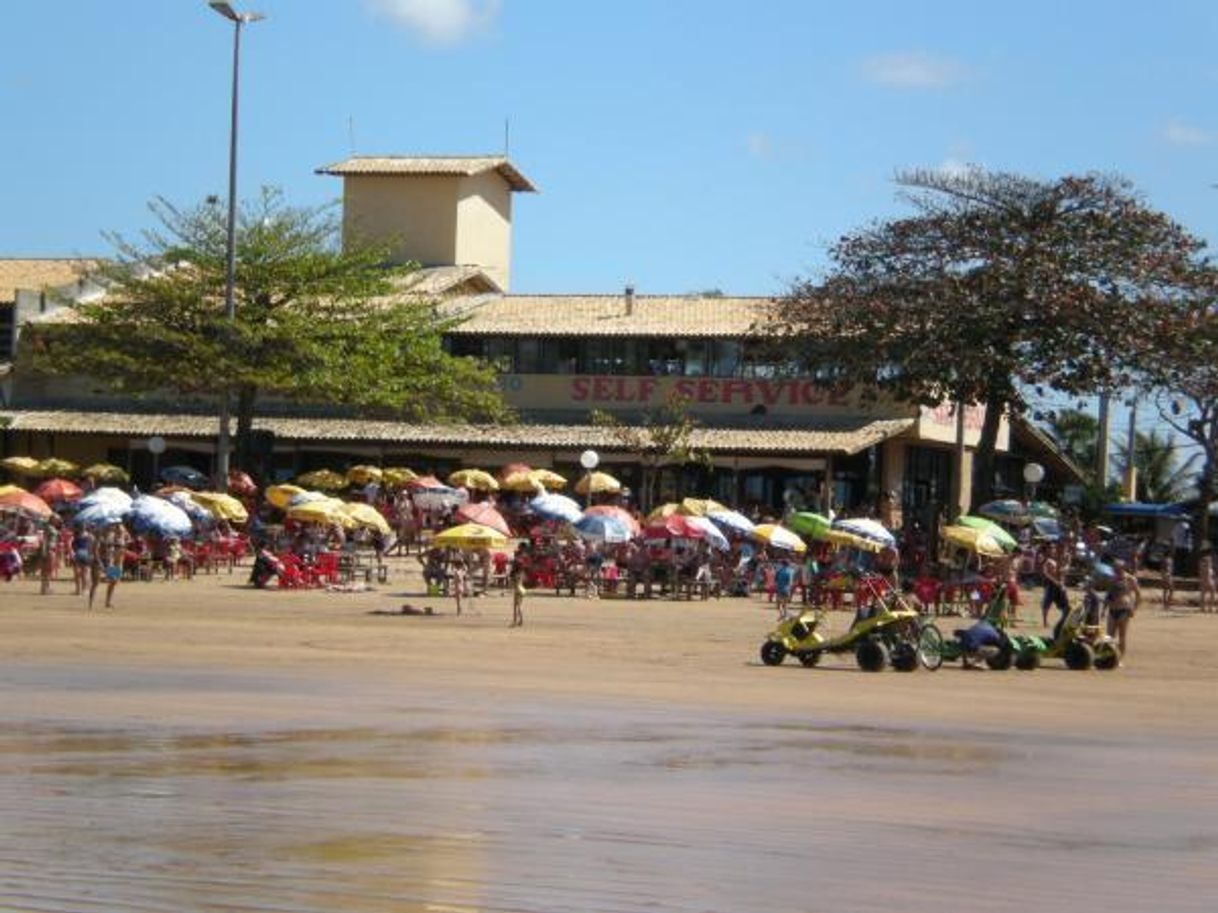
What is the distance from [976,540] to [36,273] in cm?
3942

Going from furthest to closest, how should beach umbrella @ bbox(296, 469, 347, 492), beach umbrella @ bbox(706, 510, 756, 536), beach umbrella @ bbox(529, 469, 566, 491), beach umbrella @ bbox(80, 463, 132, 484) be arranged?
beach umbrella @ bbox(80, 463, 132, 484), beach umbrella @ bbox(296, 469, 347, 492), beach umbrella @ bbox(529, 469, 566, 491), beach umbrella @ bbox(706, 510, 756, 536)

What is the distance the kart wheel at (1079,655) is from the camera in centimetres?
2631

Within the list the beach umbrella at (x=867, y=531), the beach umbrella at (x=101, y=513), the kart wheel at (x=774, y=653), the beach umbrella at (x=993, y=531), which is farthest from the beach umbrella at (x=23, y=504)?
the kart wheel at (x=774, y=653)

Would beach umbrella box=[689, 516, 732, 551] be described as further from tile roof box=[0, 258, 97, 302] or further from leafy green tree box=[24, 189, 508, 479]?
tile roof box=[0, 258, 97, 302]

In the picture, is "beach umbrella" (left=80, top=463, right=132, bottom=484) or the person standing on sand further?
"beach umbrella" (left=80, top=463, right=132, bottom=484)

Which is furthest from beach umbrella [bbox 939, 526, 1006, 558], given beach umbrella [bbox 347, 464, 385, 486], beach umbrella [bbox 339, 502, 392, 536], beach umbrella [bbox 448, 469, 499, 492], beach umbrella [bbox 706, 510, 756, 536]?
beach umbrella [bbox 347, 464, 385, 486]

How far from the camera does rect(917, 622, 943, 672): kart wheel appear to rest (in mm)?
25281

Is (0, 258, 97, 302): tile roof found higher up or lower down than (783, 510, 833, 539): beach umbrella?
higher up

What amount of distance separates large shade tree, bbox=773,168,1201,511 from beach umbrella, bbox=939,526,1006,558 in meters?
10.8

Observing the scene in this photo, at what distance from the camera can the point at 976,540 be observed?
33.6 m

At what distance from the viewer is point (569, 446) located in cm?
5153

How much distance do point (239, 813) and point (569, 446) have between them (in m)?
39.9

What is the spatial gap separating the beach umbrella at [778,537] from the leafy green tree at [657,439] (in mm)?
11730

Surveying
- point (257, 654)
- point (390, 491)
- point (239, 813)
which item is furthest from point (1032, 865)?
point (390, 491)
